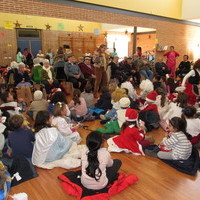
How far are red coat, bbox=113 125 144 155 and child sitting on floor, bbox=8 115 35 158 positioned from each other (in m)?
1.33

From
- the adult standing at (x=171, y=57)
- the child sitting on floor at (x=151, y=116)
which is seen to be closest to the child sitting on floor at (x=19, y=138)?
the child sitting on floor at (x=151, y=116)

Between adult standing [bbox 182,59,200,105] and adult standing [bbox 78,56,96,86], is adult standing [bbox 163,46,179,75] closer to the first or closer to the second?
adult standing [bbox 78,56,96,86]

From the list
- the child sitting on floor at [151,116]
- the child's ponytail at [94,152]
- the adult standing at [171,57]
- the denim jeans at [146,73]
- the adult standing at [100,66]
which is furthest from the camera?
the adult standing at [171,57]

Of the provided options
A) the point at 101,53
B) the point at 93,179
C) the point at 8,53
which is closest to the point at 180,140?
the point at 93,179

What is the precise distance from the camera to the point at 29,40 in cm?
1032

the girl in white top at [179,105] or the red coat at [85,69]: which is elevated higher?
the red coat at [85,69]

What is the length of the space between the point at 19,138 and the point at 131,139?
1597mm

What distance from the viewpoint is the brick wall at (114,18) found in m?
6.11

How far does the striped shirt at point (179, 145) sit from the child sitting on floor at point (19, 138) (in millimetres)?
1863

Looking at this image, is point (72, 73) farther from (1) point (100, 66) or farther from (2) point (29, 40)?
(2) point (29, 40)

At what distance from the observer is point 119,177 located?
2.49 meters

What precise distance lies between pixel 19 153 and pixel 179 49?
37.6ft

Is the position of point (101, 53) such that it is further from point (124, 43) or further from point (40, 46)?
point (124, 43)

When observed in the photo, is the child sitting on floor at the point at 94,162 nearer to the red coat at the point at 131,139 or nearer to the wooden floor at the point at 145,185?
the wooden floor at the point at 145,185
